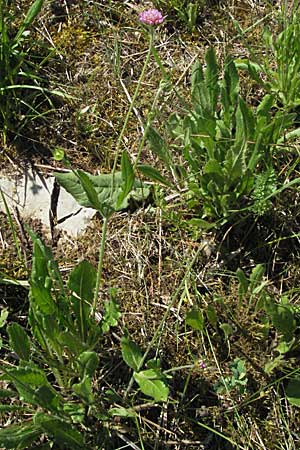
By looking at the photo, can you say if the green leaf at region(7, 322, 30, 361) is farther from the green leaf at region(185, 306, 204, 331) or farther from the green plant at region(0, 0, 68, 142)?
the green plant at region(0, 0, 68, 142)

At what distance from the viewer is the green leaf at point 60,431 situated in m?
1.63

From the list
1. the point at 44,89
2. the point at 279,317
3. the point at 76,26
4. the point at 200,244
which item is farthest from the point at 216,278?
the point at 76,26

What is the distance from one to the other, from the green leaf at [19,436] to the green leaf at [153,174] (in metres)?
0.75

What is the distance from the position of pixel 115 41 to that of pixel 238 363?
1.14 metres

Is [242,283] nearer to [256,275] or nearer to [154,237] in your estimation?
[256,275]

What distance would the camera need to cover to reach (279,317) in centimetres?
185

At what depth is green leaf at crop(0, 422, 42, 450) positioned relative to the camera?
165cm

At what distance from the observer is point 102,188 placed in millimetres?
2111

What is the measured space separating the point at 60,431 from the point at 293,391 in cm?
60

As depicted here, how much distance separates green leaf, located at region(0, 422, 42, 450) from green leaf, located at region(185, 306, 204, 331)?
0.46 meters

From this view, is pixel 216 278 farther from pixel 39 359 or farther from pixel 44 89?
pixel 44 89

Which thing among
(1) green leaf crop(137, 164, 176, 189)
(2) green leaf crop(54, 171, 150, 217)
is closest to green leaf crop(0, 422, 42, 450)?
(2) green leaf crop(54, 171, 150, 217)

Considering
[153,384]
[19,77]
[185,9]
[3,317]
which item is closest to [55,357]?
[3,317]

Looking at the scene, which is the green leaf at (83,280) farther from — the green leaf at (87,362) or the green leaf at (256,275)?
the green leaf at (256,275)
